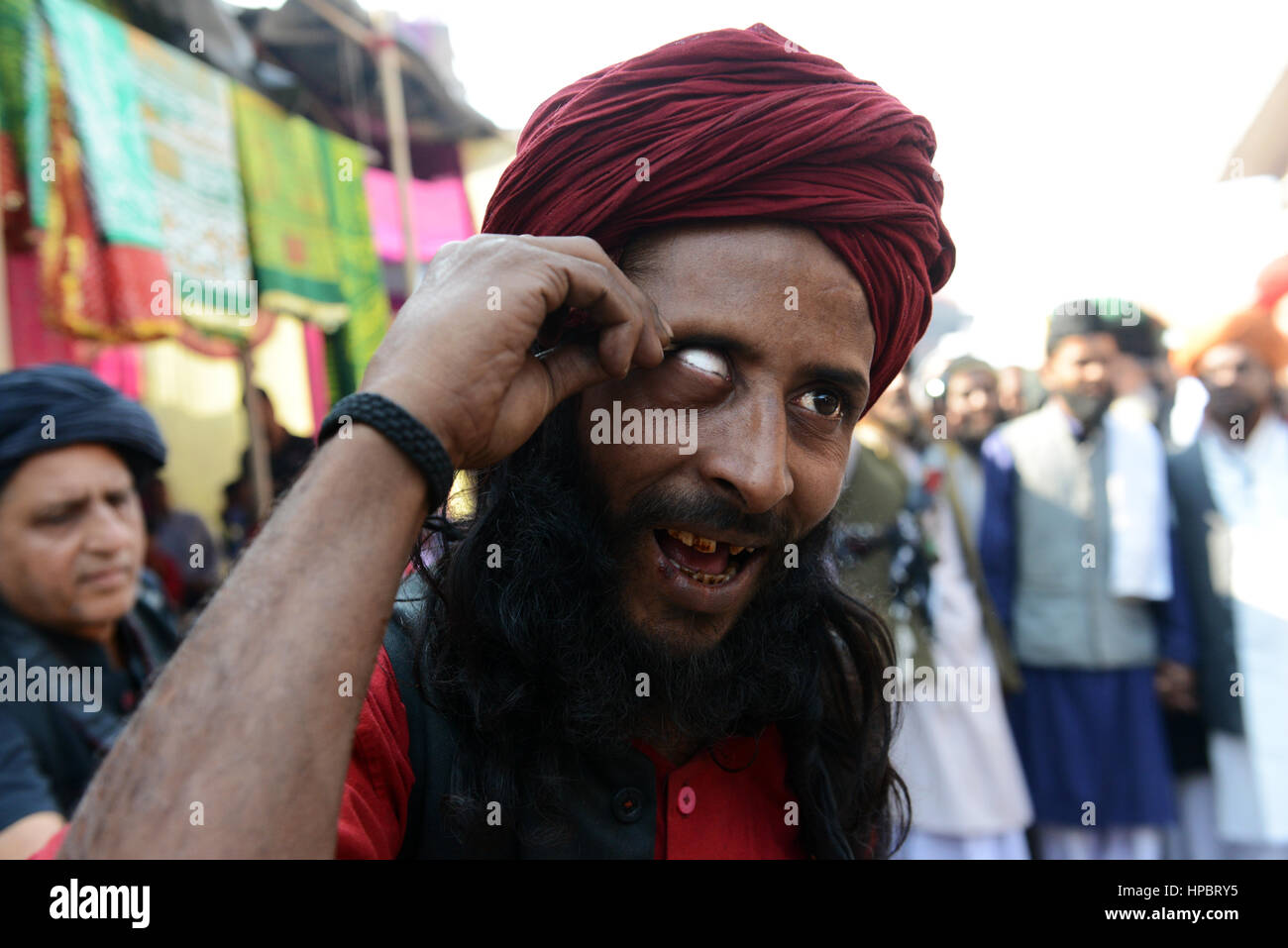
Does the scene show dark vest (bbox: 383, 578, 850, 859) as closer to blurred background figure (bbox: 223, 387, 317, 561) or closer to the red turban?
the red turban

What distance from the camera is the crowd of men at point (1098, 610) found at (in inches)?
179

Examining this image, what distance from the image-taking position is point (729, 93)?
5.63 ft

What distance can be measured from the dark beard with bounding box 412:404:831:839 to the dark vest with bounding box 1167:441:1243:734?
369cm

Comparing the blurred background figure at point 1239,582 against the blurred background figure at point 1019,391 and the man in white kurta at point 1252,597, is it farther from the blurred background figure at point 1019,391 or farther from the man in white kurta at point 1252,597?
the blurred background figure at point 1019,391

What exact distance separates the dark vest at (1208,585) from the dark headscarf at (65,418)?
4.81 meters

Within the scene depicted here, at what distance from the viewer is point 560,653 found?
167 centimetres

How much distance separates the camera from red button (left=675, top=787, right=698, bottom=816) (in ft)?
5.57

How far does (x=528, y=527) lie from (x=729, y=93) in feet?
2.95

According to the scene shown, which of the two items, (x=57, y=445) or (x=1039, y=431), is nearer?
(x=57, y=445)

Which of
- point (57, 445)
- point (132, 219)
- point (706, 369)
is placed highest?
point (132, 219)

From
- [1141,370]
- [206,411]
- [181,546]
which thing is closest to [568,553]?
[1141,370]
